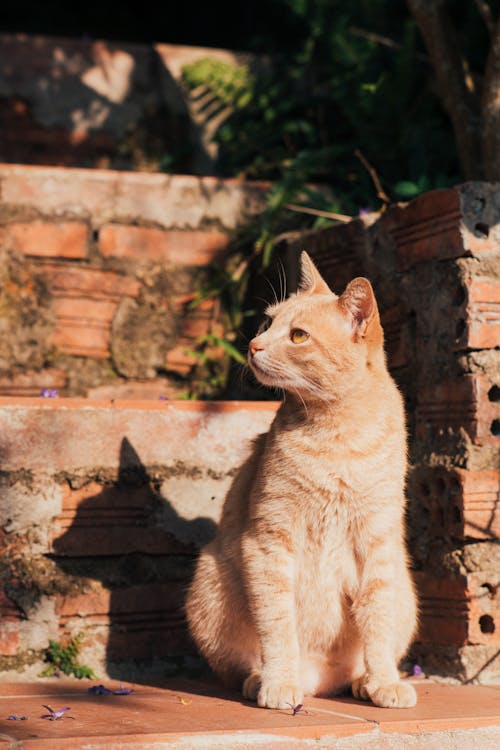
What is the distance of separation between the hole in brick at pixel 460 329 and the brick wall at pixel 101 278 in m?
1.54

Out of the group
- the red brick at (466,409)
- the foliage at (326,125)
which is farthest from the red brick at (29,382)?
the red brick at (466,409)

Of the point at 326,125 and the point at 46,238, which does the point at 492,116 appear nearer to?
the point at 326,125

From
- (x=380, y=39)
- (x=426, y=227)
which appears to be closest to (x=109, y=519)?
(x=426, y=227)

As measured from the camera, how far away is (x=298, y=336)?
3.05 metres

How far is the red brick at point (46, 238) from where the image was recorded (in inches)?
173

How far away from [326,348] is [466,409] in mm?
666

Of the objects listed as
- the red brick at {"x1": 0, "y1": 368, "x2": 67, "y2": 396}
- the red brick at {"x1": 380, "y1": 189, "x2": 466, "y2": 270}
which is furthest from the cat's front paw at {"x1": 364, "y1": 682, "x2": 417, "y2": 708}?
the red brick at {"x1": 0, "y1": 368, "x2": 67, "y2": 396}

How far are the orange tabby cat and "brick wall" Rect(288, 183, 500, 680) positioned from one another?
0.30 m

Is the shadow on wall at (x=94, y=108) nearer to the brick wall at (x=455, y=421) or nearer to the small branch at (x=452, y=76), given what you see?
the small branch at (x=452, y=76)

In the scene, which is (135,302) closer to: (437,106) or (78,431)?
(78,431)

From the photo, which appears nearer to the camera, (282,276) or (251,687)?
(251,687)

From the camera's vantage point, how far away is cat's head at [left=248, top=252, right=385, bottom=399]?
2982mm

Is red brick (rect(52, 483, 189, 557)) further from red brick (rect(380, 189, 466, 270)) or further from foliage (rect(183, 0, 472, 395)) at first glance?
red brick (rect(380, 189, 466, 270))

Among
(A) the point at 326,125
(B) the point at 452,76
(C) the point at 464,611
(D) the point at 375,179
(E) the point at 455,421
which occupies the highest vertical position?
(A) the point at 326,125
